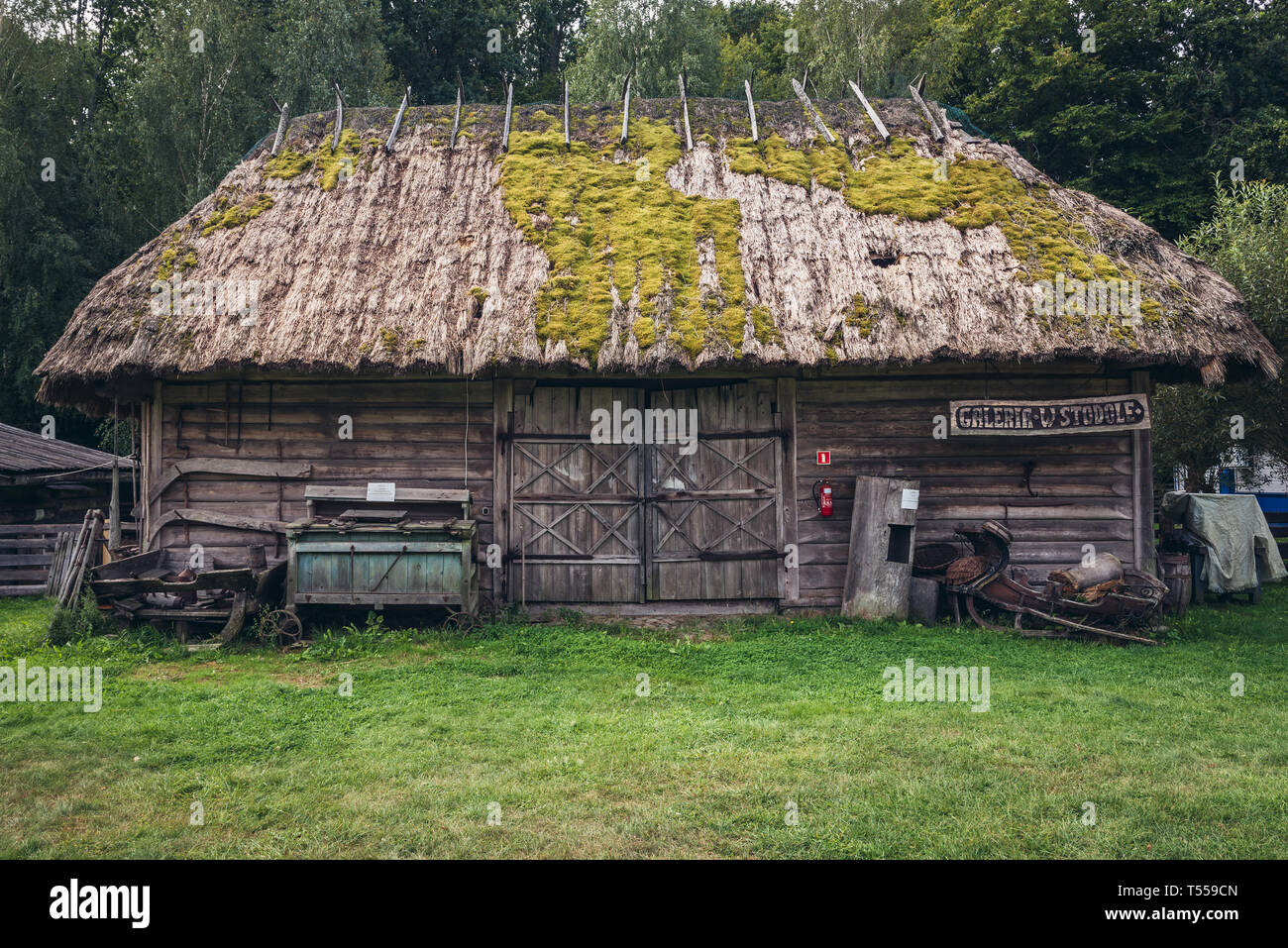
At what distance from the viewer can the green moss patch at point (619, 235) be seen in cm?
938

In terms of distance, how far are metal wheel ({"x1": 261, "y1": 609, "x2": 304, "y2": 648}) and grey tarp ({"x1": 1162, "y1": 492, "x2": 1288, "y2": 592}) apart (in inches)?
447

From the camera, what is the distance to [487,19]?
93.1 feet

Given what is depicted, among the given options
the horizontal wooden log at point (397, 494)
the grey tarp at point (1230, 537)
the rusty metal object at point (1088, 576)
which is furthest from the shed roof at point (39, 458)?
the grey tarp at point (1230, 537)

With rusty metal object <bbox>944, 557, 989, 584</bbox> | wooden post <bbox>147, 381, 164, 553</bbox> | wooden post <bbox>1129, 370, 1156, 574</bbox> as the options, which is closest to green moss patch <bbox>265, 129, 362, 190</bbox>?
wooden post <bbox>147, 381, 164, 553</bbox>

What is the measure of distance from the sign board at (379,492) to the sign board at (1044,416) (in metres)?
6.46

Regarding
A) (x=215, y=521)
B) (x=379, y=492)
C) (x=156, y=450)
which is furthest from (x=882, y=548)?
(x=156, y=450)

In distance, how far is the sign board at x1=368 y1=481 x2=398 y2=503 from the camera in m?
9.77

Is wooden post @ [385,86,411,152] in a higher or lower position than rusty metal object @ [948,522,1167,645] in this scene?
higher

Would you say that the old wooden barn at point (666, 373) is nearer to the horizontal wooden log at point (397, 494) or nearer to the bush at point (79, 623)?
the horizontal wooden log at point (397, 494)

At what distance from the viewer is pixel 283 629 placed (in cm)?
872

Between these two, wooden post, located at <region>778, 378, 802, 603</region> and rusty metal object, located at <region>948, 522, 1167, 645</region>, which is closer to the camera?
rusty metal object, located at <region>948, 522, 1167, 645</region>

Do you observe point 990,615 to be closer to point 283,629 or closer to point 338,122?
point 283,629

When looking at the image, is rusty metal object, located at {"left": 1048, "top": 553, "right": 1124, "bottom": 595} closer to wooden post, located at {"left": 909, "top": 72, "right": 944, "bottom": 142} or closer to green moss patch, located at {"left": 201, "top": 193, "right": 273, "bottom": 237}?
wooden post, located at {"left": 909, "top": 72, "right": 944, "bottom": 142}

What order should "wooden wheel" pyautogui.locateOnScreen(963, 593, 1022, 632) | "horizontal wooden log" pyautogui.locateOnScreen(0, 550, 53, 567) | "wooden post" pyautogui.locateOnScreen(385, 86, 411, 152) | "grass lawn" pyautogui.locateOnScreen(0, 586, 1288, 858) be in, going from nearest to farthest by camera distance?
"grass lawn" pyautogui.locateOnScreen(0, 586, 1288, 858)
"wooden wheel" pyautogui.locateOnScreen(963, 593, 1022, 632)
"wooden post" pyautogui.locateOnScreen(385, 86, 411, 152)
"horizontal wooden log" pyautogui.locateOnScreen(0, 550, 53, 567)
